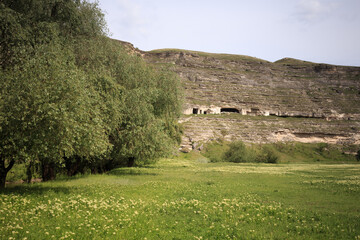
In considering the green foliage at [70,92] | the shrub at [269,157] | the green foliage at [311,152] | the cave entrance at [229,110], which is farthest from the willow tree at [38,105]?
the cave entrance at [229,110]

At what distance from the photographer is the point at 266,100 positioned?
11875 centimetres

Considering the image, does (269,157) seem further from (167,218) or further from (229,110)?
(167,218)

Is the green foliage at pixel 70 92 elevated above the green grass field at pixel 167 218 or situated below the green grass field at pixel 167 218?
above

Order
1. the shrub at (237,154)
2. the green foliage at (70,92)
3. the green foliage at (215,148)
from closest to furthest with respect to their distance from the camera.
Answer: the green foliage at (70,92) → the shrub at (237,154) → the green foliage at (215,148)

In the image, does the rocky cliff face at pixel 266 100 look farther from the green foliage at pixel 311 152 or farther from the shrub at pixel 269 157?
the shrub at pixel 269 157

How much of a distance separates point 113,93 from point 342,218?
21.6 m

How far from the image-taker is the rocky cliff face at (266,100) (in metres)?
93.9

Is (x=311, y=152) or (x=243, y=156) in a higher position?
(x=243, y=156)

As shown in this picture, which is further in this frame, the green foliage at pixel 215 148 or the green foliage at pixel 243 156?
the green foliage at pixel 215 148

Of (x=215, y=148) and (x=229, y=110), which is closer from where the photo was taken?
(x=215, y=148)

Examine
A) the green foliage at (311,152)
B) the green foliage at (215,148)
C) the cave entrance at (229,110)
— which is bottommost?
the green foliage at (311,152)

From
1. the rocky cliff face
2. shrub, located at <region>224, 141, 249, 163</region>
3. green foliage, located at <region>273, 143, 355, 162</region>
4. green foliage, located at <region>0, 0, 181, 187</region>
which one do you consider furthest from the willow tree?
green foliage, located at <region>273, 143, 355, 162</region>

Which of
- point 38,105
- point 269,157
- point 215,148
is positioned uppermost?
point 38,105

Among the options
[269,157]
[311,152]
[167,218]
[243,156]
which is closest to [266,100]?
[311,152]
